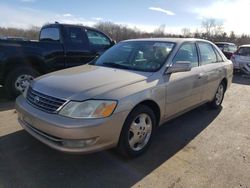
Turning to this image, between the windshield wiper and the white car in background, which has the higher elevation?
the windshield wiper

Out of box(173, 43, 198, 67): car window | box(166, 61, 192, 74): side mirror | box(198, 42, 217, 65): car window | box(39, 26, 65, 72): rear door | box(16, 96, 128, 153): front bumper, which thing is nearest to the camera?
box(16, 96, 128, 153): front bumper

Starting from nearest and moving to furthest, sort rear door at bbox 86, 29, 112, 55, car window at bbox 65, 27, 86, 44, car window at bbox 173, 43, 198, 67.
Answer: car window at bbox 173, 43, 198, 67, car window at bbox 65, 27, 86, 44, rear door at bbox 86, 29, 112, 55

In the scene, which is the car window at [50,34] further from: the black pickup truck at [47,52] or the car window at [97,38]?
the car window at [97,38]

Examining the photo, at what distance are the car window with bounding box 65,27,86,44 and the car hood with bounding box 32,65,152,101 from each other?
3.18 m

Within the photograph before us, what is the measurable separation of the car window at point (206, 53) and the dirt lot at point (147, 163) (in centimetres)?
136

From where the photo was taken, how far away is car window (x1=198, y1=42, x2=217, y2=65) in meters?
4.94

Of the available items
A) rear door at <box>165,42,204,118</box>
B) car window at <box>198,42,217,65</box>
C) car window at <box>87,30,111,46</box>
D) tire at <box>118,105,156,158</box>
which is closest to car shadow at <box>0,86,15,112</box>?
car window at <box>87,30,111,46</box>

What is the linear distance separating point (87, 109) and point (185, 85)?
6.31ft

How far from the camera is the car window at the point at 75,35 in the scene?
690cm

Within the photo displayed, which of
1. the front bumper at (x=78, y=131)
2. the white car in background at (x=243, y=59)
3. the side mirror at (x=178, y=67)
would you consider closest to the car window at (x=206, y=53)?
the side mirror at (x=178, y=67)

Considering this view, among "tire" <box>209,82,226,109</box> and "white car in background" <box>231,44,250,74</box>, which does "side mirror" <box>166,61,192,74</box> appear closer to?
"tire" <box>209,82,226,109</box>

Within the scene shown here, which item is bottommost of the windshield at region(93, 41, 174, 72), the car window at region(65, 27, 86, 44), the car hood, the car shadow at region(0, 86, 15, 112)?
the car shadow at region(0, 86, 15, 112)

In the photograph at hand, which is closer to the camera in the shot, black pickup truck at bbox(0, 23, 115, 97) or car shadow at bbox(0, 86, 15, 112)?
car shadow at bbox(0, 86, 15, 112)

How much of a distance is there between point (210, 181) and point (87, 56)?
5072 mm
